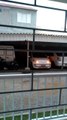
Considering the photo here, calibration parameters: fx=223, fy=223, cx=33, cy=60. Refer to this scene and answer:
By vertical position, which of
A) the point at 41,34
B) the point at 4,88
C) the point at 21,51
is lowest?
the point at 4,88

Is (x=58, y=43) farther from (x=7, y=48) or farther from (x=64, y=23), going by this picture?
(x=7, y=48)

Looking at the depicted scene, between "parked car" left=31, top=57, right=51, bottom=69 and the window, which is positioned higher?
the window

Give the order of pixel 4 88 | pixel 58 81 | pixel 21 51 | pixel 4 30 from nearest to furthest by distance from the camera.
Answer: pixel 4 30 < pixel 21 51 < pixel 4 88 < pixel 58 81

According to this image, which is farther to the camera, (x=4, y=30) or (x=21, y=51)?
(x=21, y=51)

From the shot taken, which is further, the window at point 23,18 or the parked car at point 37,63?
the parked car at point 37,63

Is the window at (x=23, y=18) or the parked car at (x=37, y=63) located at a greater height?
the window at (x=23, y=18)

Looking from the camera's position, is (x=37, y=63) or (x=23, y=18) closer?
(x=23, y=18)

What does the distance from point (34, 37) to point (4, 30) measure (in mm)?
212

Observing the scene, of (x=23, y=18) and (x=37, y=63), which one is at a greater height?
(x=23, y=18)

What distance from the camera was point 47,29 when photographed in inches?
55.7

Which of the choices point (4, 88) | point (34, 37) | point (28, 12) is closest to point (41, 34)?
point (34, 37)

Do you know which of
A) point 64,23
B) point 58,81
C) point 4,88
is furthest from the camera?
point 58,81

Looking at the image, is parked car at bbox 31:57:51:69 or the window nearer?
the window

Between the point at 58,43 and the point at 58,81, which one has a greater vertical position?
the point at 58,43
